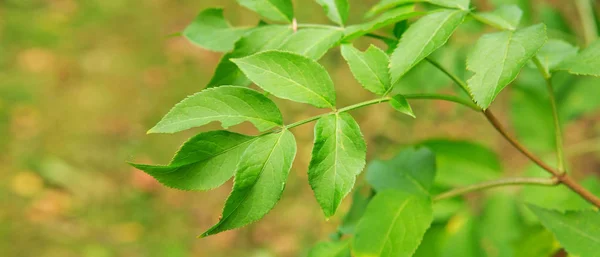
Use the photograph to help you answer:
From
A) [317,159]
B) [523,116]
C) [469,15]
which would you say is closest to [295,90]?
[317,159]

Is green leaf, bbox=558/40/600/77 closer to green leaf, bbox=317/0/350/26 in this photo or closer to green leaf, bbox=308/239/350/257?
green leaf, bbox=317/0/350/26

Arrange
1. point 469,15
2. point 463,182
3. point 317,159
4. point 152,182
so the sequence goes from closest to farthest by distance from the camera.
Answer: point 317,159 < point 469,15 < point 463,182 < point 152,182

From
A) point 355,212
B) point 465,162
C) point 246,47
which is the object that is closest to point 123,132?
point 465,162

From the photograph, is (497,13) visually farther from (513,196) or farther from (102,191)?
(102,191)

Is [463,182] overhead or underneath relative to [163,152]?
underneath

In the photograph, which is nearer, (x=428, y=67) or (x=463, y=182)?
(x=463, y=182)

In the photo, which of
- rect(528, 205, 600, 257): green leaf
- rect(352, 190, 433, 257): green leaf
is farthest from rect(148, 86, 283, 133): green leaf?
rect(528, 205, 600, 257): green leaf
